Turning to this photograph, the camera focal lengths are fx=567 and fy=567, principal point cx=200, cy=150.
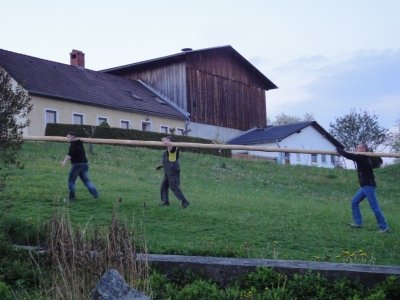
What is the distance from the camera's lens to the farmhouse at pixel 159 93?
139 feet

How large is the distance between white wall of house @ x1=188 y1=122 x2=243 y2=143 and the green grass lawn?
20074mm

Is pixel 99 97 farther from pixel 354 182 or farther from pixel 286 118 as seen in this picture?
pixel 286 118

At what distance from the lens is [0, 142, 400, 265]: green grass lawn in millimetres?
10609

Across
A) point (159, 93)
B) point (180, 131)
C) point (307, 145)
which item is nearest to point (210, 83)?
point (159, 93)

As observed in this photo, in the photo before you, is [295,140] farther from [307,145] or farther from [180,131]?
[180,131]

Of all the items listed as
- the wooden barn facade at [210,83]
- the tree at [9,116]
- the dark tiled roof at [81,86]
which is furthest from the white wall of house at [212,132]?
the tree at [9,116]

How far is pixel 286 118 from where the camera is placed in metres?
106

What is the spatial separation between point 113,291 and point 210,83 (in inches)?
2084

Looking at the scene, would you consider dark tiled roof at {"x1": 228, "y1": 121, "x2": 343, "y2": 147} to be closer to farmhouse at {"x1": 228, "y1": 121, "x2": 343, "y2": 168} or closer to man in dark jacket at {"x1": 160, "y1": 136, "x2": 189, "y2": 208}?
farmhouse at {"x1": 228, "y1": 121, "x2": 343, "y2": 168}

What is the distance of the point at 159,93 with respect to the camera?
56688 millimetres

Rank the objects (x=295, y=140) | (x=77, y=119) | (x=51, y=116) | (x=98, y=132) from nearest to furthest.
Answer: (x=98, y=132) → (x=51, y=116) → (x=77, y=119) → (x=295, y=140)

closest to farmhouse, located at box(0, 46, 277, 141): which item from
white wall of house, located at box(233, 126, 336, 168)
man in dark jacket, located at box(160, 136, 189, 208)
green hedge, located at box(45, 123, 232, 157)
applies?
green hedge, located at box(45, 123, 232, 157)

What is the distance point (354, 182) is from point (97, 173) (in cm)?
1548

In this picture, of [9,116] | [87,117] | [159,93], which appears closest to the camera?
[9,116]
